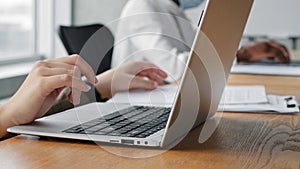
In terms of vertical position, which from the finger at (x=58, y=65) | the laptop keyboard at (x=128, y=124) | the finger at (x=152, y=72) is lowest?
the finger at (x=152, y=72)

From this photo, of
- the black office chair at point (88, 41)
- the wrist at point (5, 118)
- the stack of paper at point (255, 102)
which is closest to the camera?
the wrist at point (5, 118)

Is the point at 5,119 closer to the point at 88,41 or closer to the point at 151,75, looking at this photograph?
the point at 151,75

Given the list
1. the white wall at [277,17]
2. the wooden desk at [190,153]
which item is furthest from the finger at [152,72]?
the white wall at [277,17]

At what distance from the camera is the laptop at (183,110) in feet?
2.34

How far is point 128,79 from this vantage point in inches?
51.8

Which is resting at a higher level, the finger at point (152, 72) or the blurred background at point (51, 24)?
the finger at point (152, 72)

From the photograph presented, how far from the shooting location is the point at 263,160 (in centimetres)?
70

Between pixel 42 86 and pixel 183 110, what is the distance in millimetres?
227

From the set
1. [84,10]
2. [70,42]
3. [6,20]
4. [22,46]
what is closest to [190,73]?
[70,42]

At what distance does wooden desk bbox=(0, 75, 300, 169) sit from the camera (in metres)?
0.66

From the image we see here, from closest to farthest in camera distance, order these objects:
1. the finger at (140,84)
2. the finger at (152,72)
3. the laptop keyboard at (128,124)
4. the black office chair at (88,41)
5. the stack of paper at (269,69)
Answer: the laptop keyboard at (128,124) < the finger at (140,84) < the finger at (152,72) < the black office chair at (88,41) < the stack of paper at (269,69)

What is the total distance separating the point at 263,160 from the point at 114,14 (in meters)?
3.11

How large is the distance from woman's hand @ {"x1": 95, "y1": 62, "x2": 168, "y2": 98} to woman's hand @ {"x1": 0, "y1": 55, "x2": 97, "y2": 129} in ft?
1.34

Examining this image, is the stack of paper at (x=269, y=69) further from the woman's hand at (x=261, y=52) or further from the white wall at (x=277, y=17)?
the white wall at (x=277, y=17)
